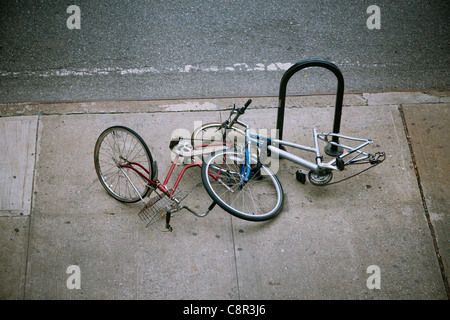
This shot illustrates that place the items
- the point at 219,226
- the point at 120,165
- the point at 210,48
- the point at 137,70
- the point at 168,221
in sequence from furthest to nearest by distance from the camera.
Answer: the point at 210,48 → the point at 137,70 → the point at 120,165 → the point at 219,226 → the point at 168,221

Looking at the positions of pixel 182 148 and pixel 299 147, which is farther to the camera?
pixel 299 147

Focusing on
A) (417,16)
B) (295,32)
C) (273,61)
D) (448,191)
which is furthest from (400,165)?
(417,16)

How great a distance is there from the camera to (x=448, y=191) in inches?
158

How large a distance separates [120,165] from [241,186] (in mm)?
1226

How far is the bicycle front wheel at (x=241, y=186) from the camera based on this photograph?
154 inches

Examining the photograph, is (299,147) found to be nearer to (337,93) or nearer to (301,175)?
(301,175)

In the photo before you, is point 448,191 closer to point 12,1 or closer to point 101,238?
point 101,238

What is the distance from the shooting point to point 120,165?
3953 mm

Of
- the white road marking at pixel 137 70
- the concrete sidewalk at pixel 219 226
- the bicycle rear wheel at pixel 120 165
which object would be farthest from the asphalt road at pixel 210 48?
the bicycle rear wheel at pixel 120 165

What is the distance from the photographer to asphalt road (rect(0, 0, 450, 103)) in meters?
5.07

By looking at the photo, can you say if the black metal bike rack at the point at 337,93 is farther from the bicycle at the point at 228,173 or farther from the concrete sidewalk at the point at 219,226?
the concrete sidewalk at the point at 219,226

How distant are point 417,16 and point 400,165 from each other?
2.86 meters

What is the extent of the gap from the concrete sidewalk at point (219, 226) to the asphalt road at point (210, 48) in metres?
0.50

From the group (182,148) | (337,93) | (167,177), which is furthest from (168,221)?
(337,93)
